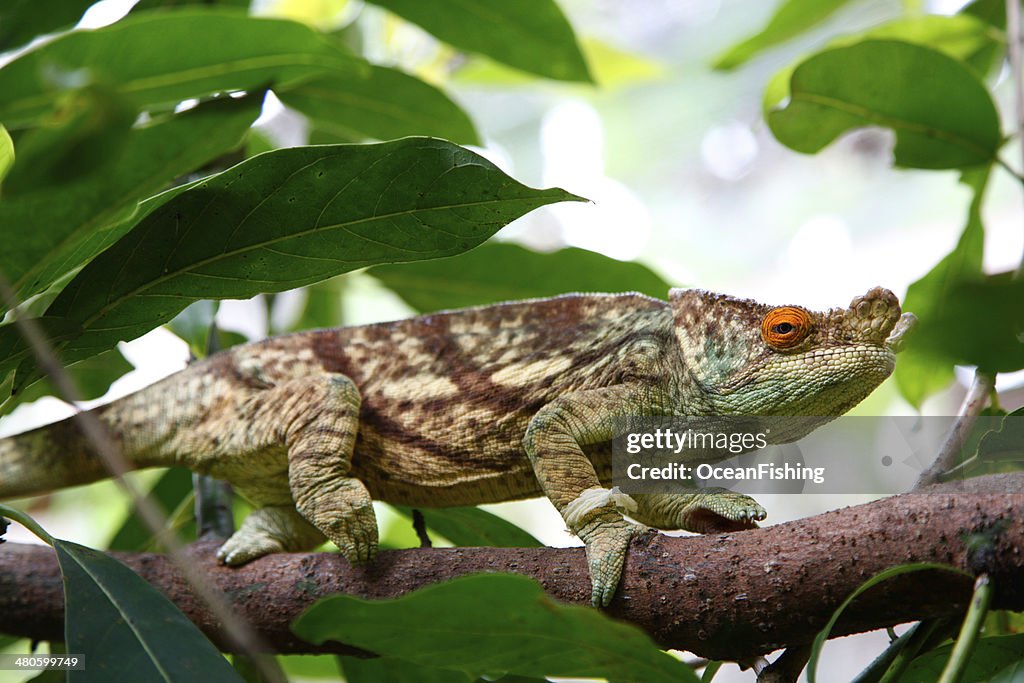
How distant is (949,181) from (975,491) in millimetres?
9935

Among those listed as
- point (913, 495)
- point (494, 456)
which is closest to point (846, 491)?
point (913, 495)

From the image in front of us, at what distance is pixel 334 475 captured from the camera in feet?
5.50

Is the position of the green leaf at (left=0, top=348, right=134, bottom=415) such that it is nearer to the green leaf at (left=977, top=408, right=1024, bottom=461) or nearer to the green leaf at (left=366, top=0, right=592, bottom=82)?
the green leaf at (left=366, top=0, right=592, bottom=82)

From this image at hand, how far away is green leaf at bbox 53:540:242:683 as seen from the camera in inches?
46.9

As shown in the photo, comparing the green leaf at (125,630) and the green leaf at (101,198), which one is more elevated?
the green leaf at (101,198)

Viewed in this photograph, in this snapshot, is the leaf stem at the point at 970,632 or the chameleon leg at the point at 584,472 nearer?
the leaf stem at the point at 970,632

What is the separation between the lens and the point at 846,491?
56.0 inches

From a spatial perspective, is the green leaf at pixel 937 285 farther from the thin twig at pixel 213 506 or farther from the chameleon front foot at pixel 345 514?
the thin twig at pixel 213 506

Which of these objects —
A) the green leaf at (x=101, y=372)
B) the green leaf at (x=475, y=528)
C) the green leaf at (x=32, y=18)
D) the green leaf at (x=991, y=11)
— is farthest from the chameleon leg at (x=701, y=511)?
the green leaf at (x=991, y=11)

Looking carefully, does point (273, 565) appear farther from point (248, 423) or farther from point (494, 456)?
point (494, 456)

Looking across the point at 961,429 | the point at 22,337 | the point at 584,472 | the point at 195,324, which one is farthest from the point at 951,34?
the point at 22,337

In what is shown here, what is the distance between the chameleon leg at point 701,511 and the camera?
1544mm

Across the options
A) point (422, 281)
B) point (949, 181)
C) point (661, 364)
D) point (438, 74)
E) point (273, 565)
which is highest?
point (949, 181)

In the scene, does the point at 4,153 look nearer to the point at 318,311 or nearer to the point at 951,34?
the point at 318,311
